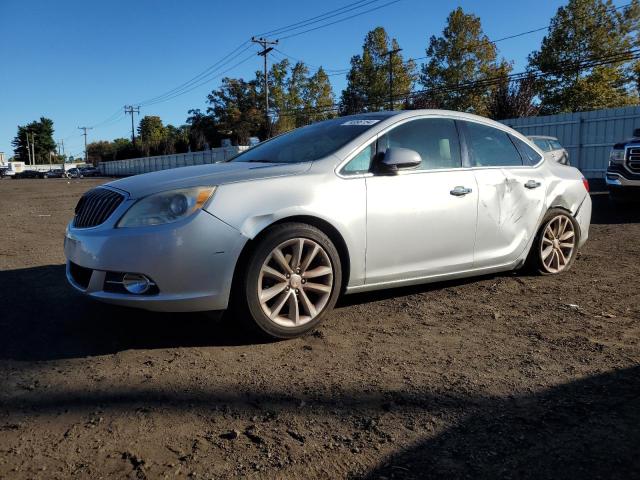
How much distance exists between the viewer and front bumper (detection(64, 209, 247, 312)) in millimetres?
3115

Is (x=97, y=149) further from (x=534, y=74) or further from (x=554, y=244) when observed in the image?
(x=554, y=244)

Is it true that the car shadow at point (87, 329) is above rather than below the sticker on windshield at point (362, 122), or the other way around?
below

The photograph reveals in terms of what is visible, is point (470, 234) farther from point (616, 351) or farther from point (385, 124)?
point (616, 351)

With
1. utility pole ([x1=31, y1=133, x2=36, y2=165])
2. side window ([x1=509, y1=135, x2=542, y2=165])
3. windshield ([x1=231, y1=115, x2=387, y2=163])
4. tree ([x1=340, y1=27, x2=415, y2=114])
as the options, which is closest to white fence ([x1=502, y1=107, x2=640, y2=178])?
side window ([x1=509, y1=135, x2=542, y2=165])

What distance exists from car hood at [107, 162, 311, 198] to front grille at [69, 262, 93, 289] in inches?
23.2

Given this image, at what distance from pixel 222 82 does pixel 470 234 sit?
75.8 meters

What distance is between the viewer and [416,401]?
256 cm

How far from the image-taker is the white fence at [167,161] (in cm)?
4124

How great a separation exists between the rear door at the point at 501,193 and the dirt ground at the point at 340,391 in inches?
17.1

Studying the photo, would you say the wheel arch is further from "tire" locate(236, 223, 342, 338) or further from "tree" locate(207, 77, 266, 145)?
"tree" locate(207, 77, 266, 145)

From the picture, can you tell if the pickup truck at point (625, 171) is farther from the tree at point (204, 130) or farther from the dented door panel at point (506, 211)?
the tree at point (204, 130)

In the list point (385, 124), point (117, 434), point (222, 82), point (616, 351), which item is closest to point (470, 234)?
point (385, 124)

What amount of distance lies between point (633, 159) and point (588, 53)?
117 ft

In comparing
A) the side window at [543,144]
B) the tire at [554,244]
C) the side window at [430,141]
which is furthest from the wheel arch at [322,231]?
the side window at [543,144]
